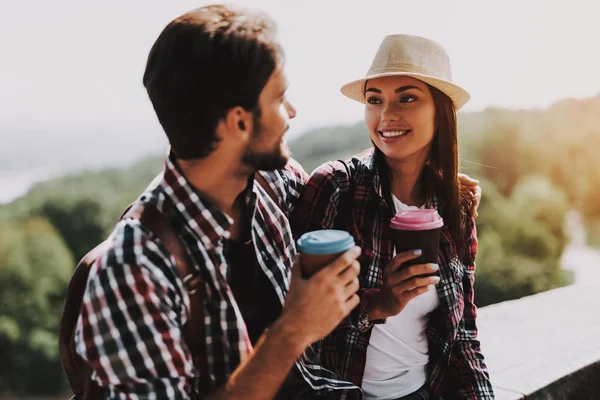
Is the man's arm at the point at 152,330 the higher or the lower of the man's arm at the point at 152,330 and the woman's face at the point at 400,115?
the lower

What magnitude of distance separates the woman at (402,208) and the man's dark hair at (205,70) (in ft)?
2.31

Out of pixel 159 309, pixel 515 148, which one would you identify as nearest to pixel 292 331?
pixel 159 309

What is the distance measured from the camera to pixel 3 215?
1631 inches

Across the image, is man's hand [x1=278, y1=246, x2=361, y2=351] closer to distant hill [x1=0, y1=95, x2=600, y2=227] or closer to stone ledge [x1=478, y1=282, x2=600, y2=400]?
stone ledge [x1=478, y1=282, x2=600, y2=400]

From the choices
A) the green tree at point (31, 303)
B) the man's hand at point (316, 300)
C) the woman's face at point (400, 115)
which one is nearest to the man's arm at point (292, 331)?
the man's hand at point (316, 300)

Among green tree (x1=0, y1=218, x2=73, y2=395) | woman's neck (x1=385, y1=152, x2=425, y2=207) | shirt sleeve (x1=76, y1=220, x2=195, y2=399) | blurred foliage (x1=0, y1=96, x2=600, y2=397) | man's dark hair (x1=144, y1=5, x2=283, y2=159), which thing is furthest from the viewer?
green tree (x1=0, y1=218, x2=73, y2=395)

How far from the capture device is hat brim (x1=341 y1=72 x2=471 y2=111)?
2.59 m

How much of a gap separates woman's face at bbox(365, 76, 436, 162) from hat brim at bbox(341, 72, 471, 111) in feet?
0.16

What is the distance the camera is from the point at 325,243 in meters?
→ 1.71

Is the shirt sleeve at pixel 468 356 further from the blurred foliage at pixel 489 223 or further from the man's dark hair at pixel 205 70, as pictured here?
the blurred foliage at pixel 489 223

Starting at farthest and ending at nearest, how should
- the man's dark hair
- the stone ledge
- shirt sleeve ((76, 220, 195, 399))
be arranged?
the stone ledge, the man's dark hair, shirt sleeve ((76, 220, 195, 399))

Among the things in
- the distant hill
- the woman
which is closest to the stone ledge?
the woman

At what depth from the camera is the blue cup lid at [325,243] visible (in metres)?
1.71

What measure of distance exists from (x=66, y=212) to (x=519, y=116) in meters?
29.6
